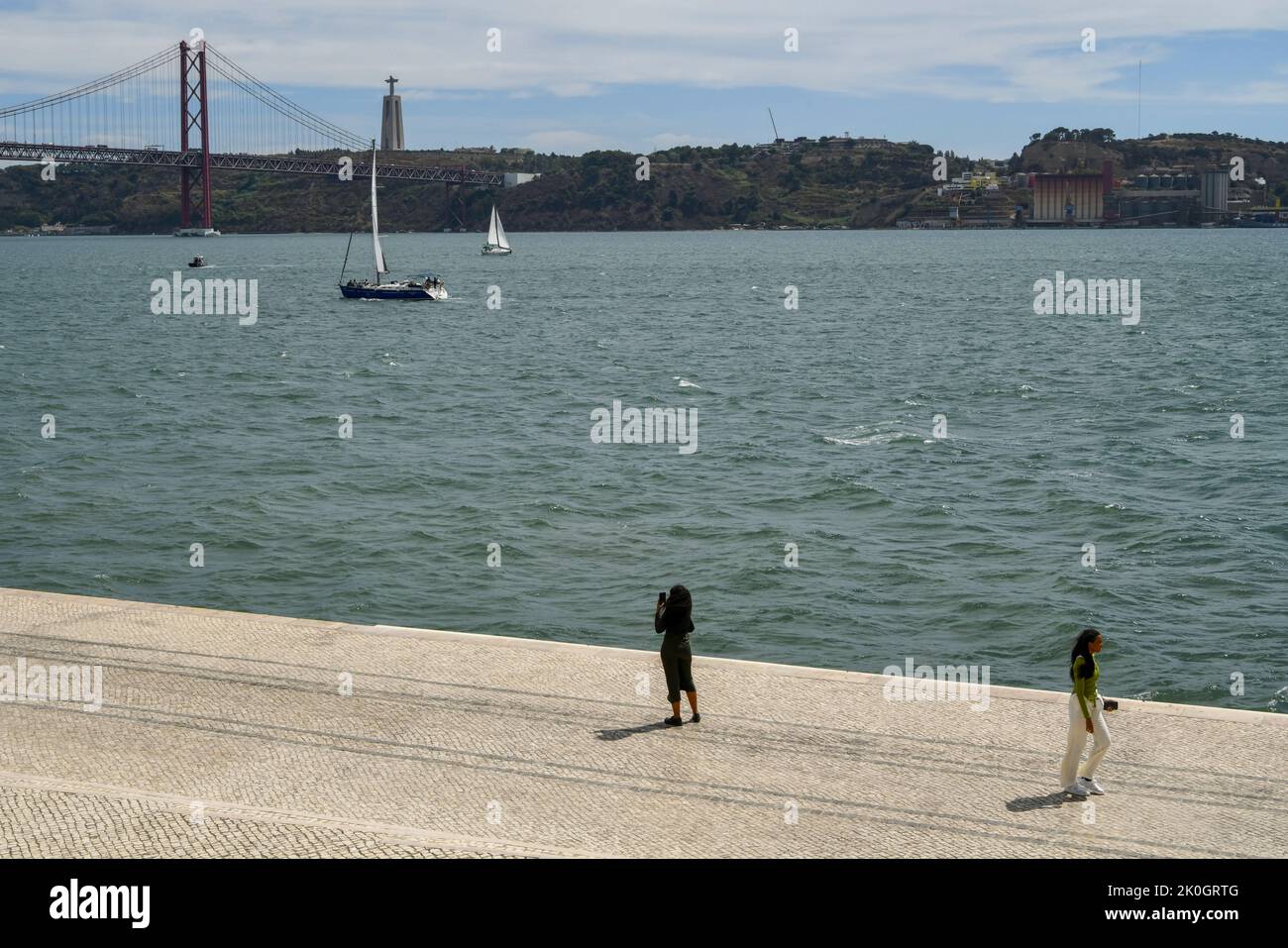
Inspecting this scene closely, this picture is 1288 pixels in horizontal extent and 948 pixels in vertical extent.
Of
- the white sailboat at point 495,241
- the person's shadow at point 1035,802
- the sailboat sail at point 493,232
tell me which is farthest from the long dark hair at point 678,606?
the sailboat sail at point 493,232

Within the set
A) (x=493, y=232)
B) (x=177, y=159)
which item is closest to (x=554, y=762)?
(x=493, y=232)

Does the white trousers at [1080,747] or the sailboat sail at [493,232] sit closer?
the white trousers at [1080,747]

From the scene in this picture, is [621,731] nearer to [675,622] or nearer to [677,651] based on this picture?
[677,651]

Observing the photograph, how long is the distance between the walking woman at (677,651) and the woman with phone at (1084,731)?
288 centimetres

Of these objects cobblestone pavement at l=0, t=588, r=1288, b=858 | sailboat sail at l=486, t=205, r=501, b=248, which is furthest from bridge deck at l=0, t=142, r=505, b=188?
cobblestone pavement at l=0, t=588, r=1288, b=858

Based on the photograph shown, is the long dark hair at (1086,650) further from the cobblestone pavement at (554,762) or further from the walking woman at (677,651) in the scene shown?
the walking woman at (677,651)

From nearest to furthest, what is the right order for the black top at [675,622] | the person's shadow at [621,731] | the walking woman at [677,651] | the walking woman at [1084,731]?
the walking woman at [1084,731]
the person's shadow at [621,731]
the walking woman at [677,651]
the black top at [675,622]

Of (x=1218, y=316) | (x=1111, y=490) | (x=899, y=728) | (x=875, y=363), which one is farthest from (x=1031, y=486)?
(x=1218, y=316)

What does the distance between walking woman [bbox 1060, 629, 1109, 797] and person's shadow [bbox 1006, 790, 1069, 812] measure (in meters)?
0.12

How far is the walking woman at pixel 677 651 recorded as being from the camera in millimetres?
11695

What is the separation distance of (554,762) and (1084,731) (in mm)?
3744

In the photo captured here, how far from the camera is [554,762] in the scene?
1091cm

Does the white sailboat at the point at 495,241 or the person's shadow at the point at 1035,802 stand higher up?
the white sailboat at the point at 495,241

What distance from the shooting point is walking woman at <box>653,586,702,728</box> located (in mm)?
11695
